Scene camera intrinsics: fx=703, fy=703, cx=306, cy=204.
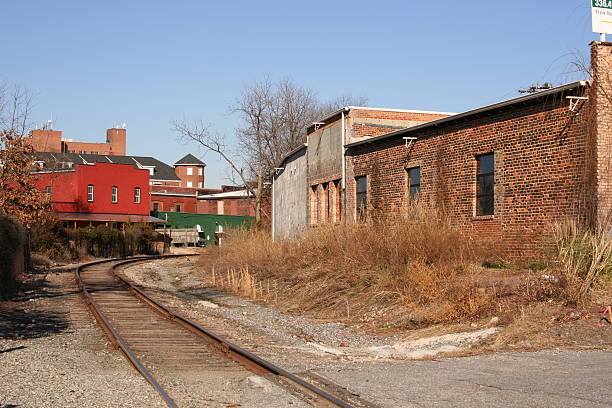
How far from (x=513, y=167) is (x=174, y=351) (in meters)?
10.7

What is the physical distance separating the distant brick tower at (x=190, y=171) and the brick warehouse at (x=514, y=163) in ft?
324

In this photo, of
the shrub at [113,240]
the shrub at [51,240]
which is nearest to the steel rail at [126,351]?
the shrub at [51,240]

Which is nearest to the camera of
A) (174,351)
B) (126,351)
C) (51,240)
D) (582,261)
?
(126,351)

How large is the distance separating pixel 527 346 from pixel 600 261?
2.98 metres

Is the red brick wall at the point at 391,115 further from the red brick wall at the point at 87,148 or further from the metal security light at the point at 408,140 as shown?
the red brick wall at the point at 87,148

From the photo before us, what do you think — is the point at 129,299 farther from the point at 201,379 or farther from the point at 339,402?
the point at 339,402

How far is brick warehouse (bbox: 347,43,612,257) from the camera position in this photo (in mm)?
15414

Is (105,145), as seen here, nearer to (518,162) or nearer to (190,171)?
(190,171)

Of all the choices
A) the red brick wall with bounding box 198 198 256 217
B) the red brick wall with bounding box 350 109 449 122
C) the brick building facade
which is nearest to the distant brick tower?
the brick building facade

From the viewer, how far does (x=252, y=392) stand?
7.79m

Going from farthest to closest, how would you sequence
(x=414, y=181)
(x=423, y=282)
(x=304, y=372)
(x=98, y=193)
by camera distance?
(x=98, y=193) → (x=414, y=181) → (x=423, y=282) → (x=304, y=372)

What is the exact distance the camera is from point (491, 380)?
8281 millimetres

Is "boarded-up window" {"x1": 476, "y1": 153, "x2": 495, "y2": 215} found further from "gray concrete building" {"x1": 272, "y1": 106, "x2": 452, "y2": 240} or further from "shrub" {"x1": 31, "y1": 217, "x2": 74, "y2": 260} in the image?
"shrub" {"x1": 31, "y1": 217, "x2": 74, "y2": 260}

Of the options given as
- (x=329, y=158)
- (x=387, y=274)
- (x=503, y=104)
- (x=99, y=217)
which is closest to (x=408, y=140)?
(x=503, y=104)
